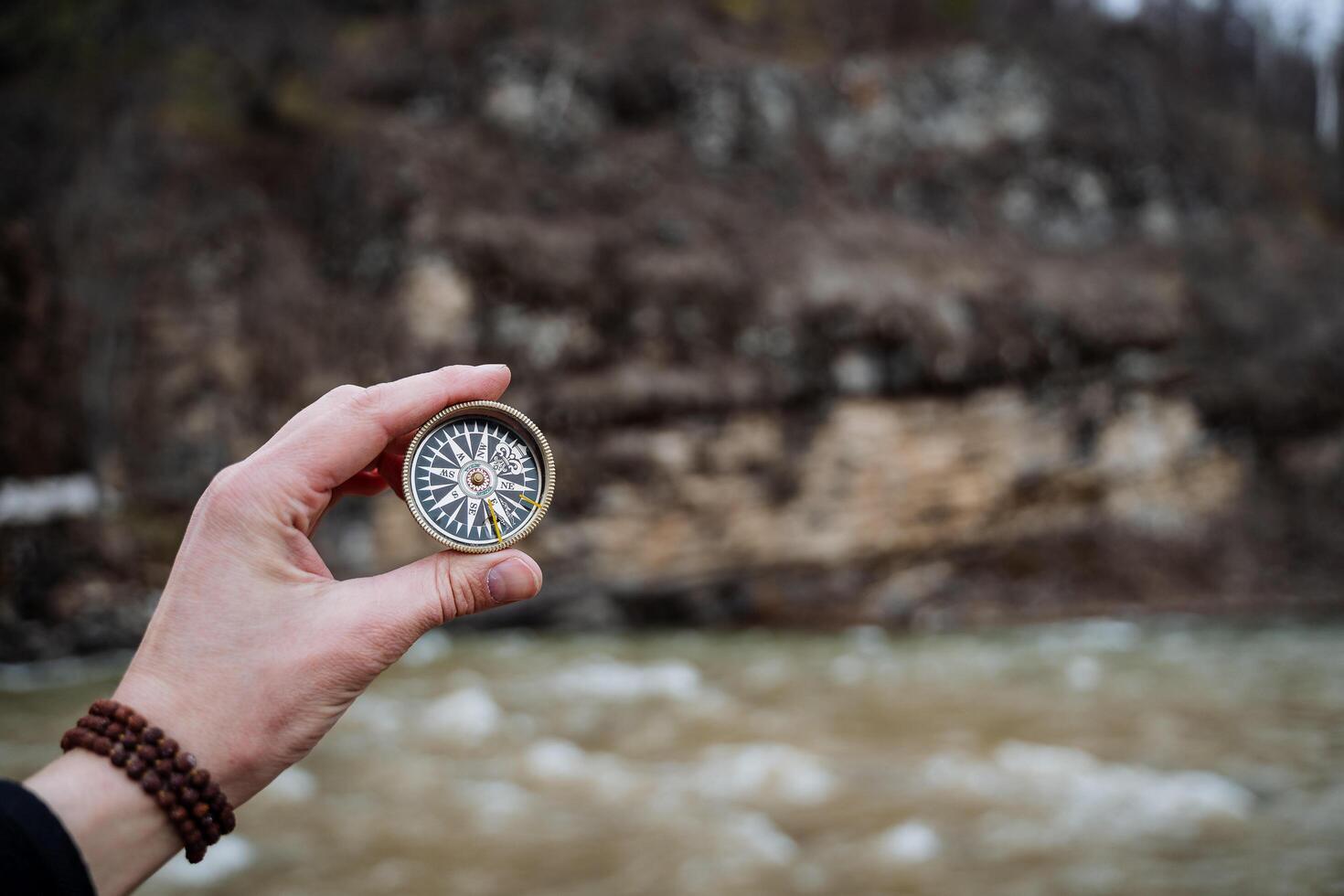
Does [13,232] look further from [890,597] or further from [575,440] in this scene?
[890,597]

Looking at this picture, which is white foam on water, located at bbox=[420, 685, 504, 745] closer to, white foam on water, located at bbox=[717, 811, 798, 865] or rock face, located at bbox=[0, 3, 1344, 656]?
white foam on water, located at bbox=[717, 811, 798, 865]

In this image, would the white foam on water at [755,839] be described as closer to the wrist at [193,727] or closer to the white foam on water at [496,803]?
the white foam on water at [496,803]

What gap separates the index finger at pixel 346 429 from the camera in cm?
215

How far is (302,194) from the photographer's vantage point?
14.5 meters

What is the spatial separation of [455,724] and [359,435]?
6.40 meters

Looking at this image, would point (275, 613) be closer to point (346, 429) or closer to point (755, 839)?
point (346, 429)

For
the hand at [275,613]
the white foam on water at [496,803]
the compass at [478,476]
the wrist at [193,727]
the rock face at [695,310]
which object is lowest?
the white foam on water at [496,803]

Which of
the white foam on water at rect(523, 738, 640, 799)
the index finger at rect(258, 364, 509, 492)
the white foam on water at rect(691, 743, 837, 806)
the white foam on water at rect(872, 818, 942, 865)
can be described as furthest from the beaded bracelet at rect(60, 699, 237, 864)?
the white foam on water at rect(691, 743, 837, 806)

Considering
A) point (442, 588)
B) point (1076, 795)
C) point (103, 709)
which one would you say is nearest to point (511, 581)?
point (442, 588)

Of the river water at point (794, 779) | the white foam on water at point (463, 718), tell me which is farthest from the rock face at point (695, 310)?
the white foam on water at point (463, 718)

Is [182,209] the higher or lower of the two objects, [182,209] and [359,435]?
the higher

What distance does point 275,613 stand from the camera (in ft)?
6.78

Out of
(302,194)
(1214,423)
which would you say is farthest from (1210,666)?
(302,194)

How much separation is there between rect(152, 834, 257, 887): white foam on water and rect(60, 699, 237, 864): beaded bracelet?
3.51m
